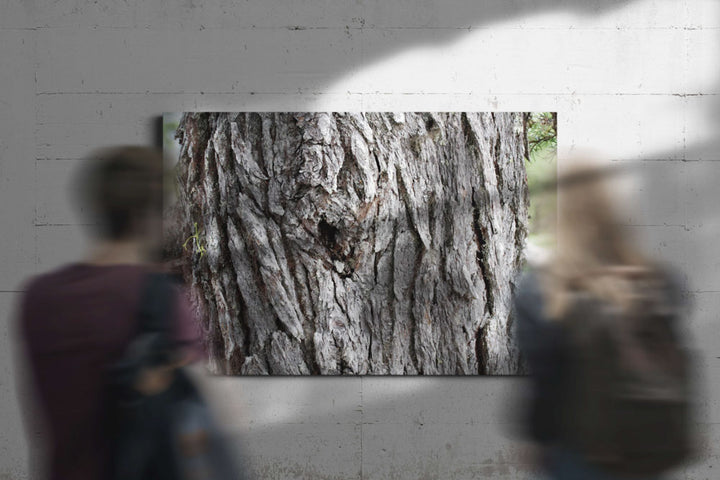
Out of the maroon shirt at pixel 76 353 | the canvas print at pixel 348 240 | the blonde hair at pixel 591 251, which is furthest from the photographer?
the canvas print at pixel 348 240

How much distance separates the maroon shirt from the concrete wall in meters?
2.15

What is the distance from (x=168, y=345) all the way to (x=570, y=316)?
2.79 ft

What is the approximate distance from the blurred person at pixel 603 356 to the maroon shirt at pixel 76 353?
2.64 ft

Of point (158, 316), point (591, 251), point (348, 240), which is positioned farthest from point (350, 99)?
point (158, 316)

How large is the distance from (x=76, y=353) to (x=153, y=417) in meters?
0.20

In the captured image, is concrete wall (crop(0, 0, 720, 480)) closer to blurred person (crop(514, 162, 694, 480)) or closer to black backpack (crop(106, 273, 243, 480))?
blurred person (crop(514, 162, 694, 480))

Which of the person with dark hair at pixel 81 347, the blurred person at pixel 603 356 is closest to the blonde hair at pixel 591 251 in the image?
the blurred person at pixel 603 356

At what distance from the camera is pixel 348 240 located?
359 cm

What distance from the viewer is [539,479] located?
367 centimetres

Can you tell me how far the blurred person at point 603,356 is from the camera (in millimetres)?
1493

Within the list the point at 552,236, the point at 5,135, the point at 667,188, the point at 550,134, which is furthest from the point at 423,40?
the point at 5,135

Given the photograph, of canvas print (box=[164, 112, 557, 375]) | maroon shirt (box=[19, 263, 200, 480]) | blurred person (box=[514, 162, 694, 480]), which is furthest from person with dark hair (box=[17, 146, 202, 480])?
canvas print (box=[164, 112, 557, 375])

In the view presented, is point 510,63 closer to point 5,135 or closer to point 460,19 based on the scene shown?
point 460,19

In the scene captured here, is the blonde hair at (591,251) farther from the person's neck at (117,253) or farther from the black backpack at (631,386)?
the person's neck at (117,253)
